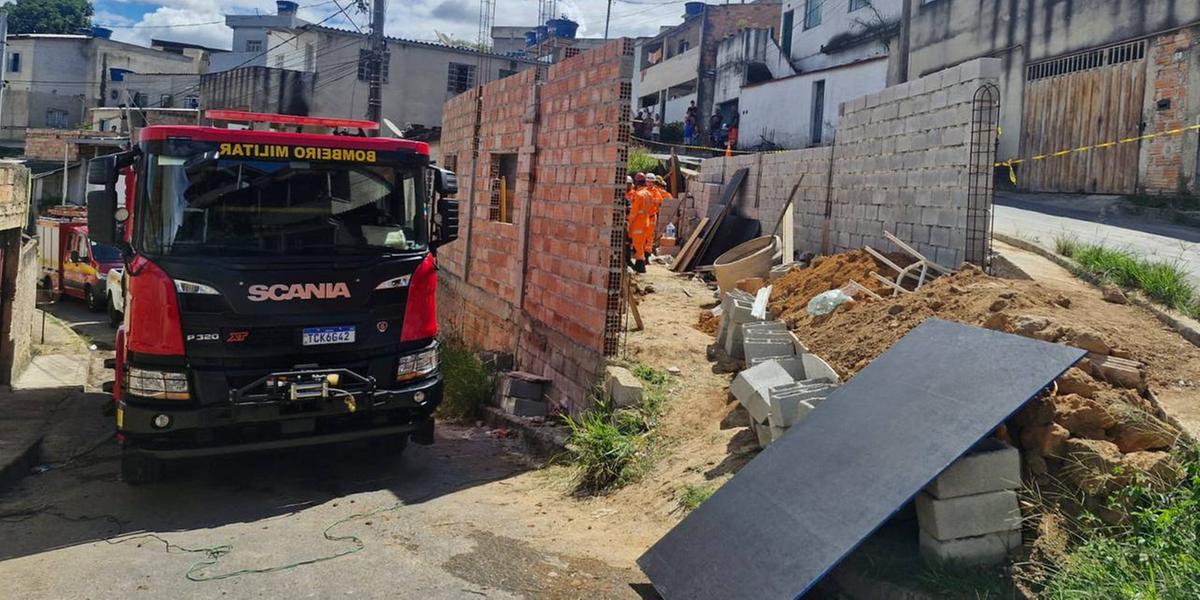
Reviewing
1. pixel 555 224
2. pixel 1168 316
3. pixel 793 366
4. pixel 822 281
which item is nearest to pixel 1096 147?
pixel 822 281

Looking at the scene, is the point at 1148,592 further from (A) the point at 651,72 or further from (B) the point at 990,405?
(A) the point at 651,72

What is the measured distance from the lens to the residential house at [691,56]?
3491 centimetres

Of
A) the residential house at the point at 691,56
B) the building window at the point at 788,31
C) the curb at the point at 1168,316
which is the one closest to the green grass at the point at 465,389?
the curb at the point at 1168,316

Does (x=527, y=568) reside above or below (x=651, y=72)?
below

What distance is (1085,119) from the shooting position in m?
16.7

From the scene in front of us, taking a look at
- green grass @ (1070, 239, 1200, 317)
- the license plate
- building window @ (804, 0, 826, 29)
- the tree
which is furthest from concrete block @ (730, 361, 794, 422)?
the tree

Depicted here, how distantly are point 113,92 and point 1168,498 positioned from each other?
52.7 meters

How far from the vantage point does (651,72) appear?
136 feet

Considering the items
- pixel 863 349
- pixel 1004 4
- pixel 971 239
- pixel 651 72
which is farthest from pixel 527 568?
pixel 651 72

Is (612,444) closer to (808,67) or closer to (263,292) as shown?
(263,292)

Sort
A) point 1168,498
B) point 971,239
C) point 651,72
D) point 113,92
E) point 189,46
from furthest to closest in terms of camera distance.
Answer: point 189,46
point 113,92
point 651,72
point 971,239
point 1168,498

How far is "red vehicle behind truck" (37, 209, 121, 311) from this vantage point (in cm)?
1817

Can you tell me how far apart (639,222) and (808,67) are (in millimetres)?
19398

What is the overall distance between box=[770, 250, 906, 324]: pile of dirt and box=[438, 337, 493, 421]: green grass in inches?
120
